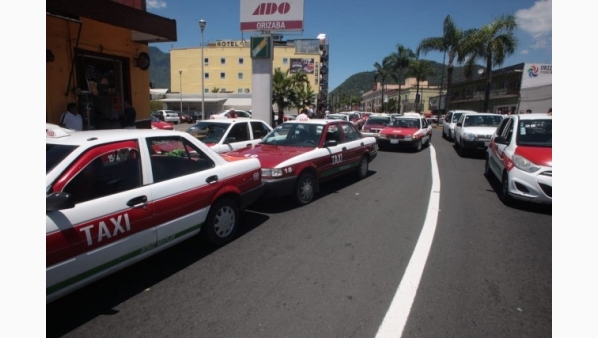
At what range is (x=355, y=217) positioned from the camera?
18.9ft

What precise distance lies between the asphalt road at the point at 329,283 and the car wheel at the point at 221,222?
0.45 feet

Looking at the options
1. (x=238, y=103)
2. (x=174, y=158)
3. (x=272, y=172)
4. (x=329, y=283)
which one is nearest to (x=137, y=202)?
(x=174, y=158)

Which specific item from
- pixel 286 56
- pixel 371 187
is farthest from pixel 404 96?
pixel 371 187

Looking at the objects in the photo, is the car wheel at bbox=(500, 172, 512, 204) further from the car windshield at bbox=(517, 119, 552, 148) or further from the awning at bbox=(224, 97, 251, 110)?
the awning at bbox=(224, 97, 251, 110)

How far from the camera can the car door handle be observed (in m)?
3.31

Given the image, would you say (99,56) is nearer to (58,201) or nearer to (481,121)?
(58,201)

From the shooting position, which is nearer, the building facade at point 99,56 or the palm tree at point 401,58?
the building facade at point 99,56

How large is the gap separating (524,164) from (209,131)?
6501 mm

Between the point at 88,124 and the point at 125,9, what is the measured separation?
3430 millimetres

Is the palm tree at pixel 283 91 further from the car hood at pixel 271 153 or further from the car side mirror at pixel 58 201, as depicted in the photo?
the car side mirror at pixel 58 201

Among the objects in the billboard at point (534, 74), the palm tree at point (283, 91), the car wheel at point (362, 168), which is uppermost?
the billboard at point (534, 74)

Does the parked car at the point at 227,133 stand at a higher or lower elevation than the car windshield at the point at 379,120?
lower

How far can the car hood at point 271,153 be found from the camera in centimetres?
606

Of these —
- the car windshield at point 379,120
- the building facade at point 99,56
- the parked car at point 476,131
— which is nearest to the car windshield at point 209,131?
the building facade at point 99,56
